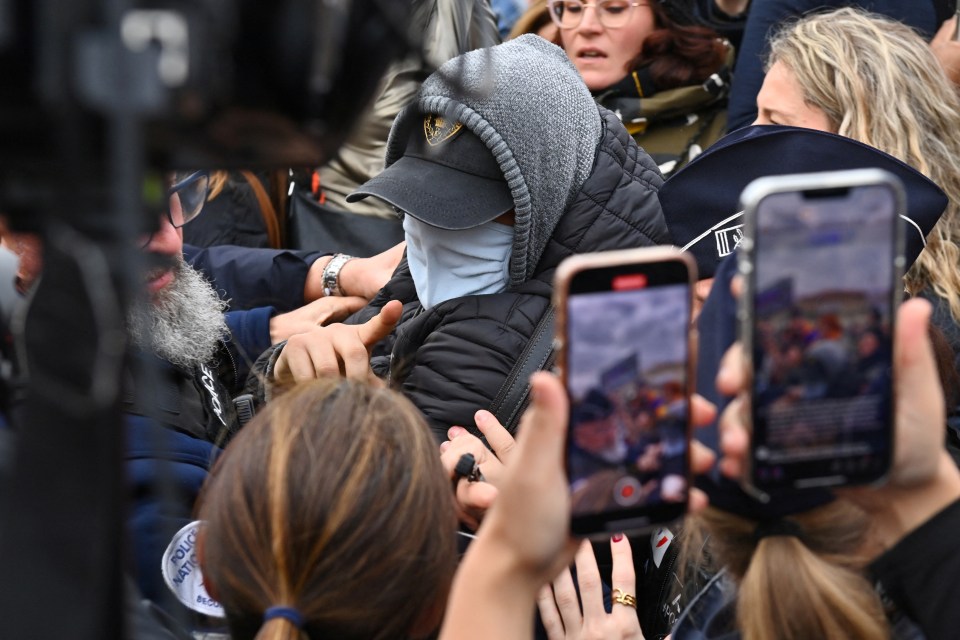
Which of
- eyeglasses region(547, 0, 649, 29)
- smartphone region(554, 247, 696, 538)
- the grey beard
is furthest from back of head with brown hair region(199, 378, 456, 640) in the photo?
eyeglasses region(547, 0, 649, 29)

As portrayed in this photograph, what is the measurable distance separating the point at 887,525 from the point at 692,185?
1.00 metres

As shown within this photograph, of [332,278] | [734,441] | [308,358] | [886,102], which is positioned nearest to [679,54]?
[886,102]

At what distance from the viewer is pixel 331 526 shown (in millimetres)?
1345

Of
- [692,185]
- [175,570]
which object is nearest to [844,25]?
[692,185]

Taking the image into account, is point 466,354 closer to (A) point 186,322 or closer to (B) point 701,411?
(A) point 186,322

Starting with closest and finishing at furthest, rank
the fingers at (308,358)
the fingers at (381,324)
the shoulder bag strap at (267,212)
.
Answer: the fingers at (381,324) < the fingers at (308,358) < the shoulder bag strap at (267,212)

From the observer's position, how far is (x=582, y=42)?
3.46 metres

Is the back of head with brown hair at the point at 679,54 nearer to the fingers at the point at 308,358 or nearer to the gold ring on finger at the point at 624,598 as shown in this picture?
the fingers at the point at 308,358

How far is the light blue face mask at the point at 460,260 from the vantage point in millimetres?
2404

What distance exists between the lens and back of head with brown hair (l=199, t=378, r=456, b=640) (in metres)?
1.33

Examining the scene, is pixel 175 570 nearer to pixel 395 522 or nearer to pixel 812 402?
pixel 395 522

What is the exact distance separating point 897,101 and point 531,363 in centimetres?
97

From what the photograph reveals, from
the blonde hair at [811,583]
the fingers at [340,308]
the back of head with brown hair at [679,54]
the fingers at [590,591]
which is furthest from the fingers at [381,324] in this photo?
the back of head with brown hair at [679,54]

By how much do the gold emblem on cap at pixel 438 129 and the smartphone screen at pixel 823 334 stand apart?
4.37 ft
